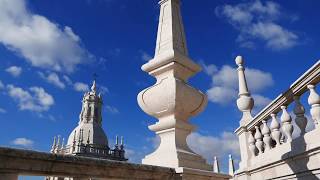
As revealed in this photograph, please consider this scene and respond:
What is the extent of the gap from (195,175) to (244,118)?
5257mm

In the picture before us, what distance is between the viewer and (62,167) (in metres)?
2.51

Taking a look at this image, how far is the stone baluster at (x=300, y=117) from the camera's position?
4.89 meters

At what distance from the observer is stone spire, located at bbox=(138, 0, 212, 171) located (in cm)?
355

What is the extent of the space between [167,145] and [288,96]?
9.31ft

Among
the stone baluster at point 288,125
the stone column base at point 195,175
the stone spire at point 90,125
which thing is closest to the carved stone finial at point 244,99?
the stone baluster at point 288,125

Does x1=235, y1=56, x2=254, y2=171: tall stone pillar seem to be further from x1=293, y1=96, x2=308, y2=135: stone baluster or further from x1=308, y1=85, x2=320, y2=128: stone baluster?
x1=308, y1=85, x2=320, y2=128: stone baluster

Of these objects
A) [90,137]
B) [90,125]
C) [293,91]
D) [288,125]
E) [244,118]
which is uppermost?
[90,125]

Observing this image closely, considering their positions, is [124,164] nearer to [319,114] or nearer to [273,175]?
[319,114]

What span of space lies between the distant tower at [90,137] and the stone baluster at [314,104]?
71.6 meters

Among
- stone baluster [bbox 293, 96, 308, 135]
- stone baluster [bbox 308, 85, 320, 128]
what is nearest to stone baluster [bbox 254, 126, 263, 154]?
stone baluster [bbox 293, 96, 308, 135]

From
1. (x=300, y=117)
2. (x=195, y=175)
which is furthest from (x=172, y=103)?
(x=300, y=117)

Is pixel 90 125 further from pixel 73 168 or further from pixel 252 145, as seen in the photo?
pixel 73 168

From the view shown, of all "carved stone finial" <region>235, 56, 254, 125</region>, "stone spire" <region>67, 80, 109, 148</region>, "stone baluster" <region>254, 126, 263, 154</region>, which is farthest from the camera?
"stone spire" <region>67, 80, 109, 148</region>

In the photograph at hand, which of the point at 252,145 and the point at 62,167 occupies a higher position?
the point at 252,145
